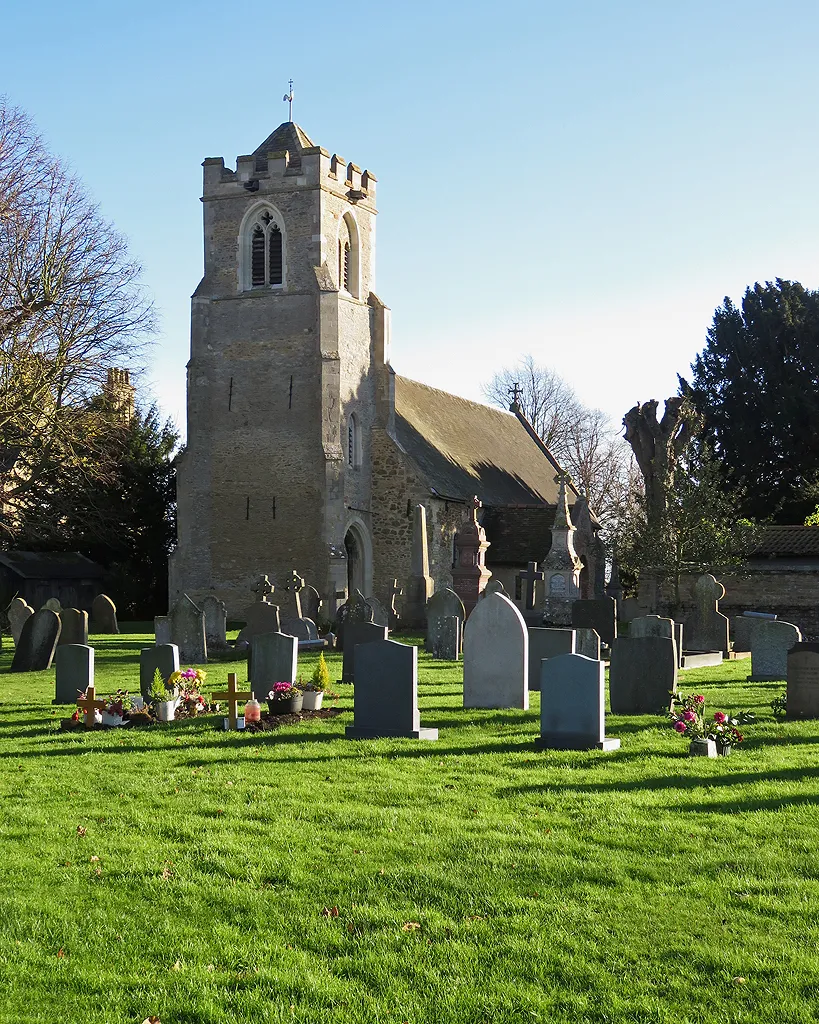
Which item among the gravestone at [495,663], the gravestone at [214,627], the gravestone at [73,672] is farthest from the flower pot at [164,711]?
the gravestone at [214,627]

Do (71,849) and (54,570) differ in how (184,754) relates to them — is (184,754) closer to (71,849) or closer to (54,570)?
(71,849)

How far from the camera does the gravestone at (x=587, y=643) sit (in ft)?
46.7

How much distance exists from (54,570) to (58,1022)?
31009mm

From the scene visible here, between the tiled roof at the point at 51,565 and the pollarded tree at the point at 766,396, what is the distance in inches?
842

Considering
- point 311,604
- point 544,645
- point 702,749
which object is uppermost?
point 311,604

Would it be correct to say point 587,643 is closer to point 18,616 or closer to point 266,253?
point 18,616

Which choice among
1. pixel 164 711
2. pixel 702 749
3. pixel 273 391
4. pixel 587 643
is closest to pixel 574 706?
pixel 702 749

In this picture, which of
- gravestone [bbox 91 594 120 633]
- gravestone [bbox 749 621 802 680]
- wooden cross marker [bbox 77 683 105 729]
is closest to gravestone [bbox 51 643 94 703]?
wooden cross marker [bbox 77 683 105 729]

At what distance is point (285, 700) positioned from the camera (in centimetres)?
1166

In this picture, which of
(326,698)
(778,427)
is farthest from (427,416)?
(326,698)

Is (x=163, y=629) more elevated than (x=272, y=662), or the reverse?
(x=163, y=629)

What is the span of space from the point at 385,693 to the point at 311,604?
16110 millimetres

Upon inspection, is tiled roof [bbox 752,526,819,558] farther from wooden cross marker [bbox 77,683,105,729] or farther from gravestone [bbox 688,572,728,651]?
wooden cross marker [bbox 77,683,105,729]

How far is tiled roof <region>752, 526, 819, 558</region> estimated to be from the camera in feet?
102
